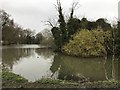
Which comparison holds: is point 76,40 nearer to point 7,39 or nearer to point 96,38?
point 96,38

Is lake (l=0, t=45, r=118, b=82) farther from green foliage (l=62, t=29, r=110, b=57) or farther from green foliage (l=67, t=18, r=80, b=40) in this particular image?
green foliage (l=67, t=18, r=80, b=40)

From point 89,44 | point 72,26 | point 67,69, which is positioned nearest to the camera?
point 67,69

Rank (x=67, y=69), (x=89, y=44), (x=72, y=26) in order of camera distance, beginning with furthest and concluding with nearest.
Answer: (x=72, y=26) < (x=89, y=44) < (x=67, y=69)

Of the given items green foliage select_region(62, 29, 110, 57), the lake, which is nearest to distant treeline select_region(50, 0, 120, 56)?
green foliage select_region(62, 29, 110, 57)

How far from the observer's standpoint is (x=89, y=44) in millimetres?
21297

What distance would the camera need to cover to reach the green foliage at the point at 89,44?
67.7ft

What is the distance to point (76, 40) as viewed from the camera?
72.6ft

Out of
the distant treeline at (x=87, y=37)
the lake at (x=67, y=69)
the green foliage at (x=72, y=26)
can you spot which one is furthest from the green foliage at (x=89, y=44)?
the lake at (x=67, y=69)

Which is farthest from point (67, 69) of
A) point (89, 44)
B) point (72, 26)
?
point (72, 26)

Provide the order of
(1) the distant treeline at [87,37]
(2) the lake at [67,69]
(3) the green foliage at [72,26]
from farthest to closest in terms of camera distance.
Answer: (3) the green foliage at [72,26]
(1) the distant treeline at [87,37]
(2) the lake at [67,69]

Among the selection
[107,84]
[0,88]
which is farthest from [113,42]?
[0,88]

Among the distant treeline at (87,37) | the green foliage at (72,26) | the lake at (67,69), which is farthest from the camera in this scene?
the green foliage at (72,26)

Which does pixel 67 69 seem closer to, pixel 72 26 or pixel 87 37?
pixel 87 37

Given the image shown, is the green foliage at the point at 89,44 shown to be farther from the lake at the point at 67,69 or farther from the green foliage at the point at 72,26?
the lake at the point at 67,69
